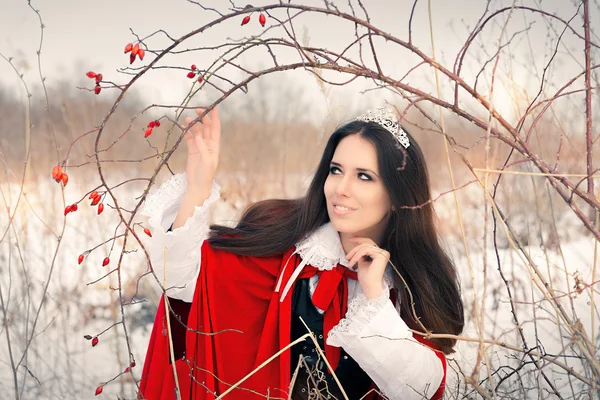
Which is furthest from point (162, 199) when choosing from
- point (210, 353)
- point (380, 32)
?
point (380, 32)

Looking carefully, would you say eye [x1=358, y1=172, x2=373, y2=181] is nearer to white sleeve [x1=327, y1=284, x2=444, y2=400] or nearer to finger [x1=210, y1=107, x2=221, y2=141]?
white sleeve [x1=327, y1=284, x2=444, y2=400]

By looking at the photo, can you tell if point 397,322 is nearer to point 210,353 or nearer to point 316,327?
point 316,327

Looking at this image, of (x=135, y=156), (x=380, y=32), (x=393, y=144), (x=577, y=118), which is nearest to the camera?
(x=380, y=32)

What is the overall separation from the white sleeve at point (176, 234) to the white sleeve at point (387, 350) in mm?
501

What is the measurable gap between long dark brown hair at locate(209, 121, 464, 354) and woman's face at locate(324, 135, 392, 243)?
28mm

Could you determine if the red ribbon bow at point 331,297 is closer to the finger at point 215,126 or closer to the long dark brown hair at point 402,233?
the long dark brown hair at point 402,233

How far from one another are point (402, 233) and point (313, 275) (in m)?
0.33

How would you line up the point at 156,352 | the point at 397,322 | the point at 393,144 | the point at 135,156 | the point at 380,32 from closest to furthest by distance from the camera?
1. the point at 380,32
2. the point at 397,322
3. the point at 393,144
4. the point at 156,352
5. the point at 135,156

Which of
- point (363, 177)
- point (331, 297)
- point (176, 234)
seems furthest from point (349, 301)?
point (176, 234)

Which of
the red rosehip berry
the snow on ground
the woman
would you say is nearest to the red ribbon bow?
the woman

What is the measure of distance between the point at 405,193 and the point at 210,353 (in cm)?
81

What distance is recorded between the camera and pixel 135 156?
4715mm

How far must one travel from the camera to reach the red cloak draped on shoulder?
6.25 ft

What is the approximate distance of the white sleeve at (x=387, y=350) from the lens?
1.69 meters
